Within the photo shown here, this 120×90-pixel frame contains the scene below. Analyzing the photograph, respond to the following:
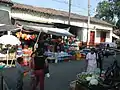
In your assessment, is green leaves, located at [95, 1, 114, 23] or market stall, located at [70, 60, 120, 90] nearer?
market stall, located at [70, 60, 120, 90]

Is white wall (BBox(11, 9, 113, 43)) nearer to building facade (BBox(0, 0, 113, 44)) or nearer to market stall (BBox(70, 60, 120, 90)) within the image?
building facade (BBox(0, 0, 113, 44))

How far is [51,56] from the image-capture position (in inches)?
802

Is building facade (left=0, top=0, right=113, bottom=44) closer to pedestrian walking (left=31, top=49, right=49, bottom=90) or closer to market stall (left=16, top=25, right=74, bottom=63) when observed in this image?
market stall (left=16, top=25, right=74, bottom=63)

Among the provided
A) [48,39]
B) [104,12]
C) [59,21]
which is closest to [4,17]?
[48,39]

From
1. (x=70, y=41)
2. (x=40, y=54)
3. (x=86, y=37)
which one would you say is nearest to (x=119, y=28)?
(x=86, y=37)

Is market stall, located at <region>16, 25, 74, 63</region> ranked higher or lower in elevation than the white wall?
lower

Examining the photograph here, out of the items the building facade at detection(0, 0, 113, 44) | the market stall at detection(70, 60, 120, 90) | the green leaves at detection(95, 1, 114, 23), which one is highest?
the green leaves at detection(95, 1, 114, 23)

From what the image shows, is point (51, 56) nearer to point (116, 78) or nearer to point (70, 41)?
point (70, 41)

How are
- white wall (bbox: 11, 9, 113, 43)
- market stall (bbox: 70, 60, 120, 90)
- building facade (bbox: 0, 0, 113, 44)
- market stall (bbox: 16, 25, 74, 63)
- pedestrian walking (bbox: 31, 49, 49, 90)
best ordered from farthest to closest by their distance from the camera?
white wall (bbox: 11, 9, 113, 43), building facade (bbox: 0, 0, 113, 44), market stall (bbox: 16, 25, 74, 63), pedestrian walking (bbox: 31, 49, 49, 90), market stall (bbox: 70, 60, 120, 90)

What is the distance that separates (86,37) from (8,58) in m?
18.5

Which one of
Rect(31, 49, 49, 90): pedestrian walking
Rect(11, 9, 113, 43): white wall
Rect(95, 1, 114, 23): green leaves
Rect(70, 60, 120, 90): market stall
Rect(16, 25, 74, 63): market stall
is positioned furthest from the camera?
Rect(95, 1, 114, 23): green leaves

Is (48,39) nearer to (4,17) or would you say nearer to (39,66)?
(4,17)

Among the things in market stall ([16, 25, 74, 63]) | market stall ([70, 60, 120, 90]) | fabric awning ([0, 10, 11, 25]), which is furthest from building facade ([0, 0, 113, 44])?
market stall ([70, 60, 120, 90])

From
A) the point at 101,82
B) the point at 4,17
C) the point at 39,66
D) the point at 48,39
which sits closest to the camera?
the point at 101,82
